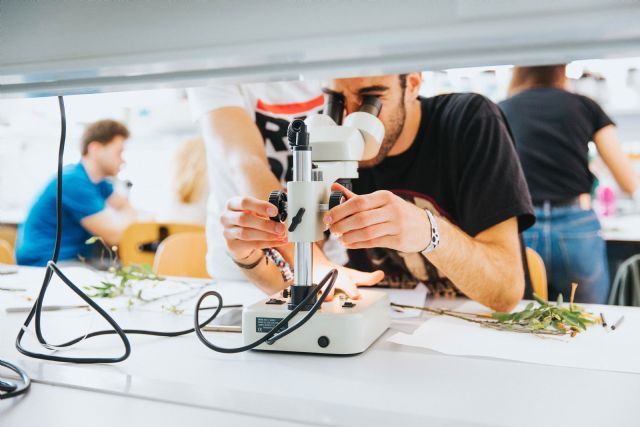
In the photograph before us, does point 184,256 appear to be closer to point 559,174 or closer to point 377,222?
point 377,222

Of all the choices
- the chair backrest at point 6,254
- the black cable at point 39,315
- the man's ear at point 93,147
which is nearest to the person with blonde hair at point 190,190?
the man's ear at point 93,147

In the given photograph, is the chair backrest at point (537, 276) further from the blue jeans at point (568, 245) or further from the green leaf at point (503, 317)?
the blue jeans at point (568, 245)

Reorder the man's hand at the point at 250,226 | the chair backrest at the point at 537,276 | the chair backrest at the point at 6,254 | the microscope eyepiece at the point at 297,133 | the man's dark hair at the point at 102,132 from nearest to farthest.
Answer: the microscope eyepiece at the point at 297,133 < the man's hand at the point at 250,226 < the chair backrest at the point at 537,276 < the chair backrest at the point at 6,254 < the man's dark hair at the point at 102,132

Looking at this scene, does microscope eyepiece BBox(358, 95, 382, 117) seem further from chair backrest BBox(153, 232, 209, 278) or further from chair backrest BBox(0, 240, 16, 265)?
chair backrest BBox(0, 240, 16, 265)

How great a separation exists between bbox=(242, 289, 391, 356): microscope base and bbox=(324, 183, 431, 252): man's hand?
0.11 metres

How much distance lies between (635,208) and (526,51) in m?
4.49

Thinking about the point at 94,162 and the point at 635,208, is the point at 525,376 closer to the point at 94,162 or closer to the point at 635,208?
the point at 94,162

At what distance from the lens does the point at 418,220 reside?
1000 mm

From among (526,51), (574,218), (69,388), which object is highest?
(526,51)

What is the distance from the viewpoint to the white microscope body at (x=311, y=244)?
0.82m

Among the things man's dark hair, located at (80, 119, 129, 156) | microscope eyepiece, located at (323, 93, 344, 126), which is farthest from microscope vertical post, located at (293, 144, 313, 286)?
man's dark hair, located at (80, 119, 129, 156)

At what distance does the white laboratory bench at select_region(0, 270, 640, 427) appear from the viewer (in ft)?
2.07

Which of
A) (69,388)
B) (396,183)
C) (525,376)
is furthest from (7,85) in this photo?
(396,183)

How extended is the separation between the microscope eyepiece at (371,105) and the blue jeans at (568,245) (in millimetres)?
1785
